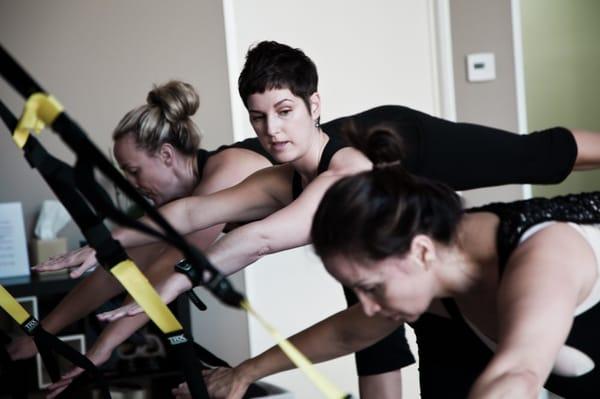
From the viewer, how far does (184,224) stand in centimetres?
212

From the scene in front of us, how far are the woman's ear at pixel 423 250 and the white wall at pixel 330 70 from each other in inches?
96.2

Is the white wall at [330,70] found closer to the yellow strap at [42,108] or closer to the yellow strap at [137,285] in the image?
the yellow strap at [137,285]

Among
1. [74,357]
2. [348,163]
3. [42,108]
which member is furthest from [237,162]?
[42,108]

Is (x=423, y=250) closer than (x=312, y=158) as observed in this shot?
Yes

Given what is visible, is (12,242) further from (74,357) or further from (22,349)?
(74,357)

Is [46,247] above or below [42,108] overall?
below

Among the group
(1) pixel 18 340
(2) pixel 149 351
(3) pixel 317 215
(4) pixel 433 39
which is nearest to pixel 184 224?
(1) pixel 18 340

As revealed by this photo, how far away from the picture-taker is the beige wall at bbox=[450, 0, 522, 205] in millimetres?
3936

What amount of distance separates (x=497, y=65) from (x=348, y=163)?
2.21 m

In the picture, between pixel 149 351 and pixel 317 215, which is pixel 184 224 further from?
pixel 149 351

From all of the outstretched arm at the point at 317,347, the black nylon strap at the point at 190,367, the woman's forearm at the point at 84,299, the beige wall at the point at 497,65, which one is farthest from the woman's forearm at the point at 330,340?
the beige wall at the point at 497,65

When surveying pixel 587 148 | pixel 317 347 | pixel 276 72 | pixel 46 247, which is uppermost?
pixel 276 72

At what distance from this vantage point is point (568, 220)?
4.30 feet

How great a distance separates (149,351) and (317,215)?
8.13 feet
